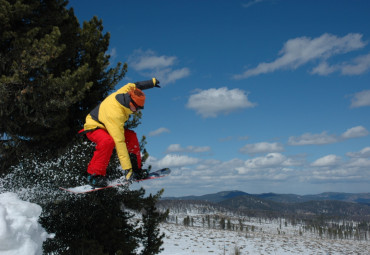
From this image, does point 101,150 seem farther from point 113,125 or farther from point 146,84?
point 146,84

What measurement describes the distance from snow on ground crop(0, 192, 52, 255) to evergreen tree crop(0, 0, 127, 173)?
322 cm

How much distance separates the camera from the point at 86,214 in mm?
9430

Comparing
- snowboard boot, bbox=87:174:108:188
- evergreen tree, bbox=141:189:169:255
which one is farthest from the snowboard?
evergreen tree, bbox=141:189:169:255

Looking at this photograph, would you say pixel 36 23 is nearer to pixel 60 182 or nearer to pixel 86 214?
pixel 60 182

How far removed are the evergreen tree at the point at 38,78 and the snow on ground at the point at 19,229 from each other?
10.6 feet

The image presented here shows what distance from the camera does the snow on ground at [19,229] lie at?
4555 mm

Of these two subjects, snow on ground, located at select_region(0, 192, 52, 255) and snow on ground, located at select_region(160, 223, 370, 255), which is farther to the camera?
snow on ground, located at select_region(160, 223, 370, 255)

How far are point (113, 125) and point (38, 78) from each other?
3030 millimetres

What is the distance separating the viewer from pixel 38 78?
780 centimetres

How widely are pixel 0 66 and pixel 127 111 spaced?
13.6 feet

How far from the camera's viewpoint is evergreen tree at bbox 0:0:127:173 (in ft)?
24.3

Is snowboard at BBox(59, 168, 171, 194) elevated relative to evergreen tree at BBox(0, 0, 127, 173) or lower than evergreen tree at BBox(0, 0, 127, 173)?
lower

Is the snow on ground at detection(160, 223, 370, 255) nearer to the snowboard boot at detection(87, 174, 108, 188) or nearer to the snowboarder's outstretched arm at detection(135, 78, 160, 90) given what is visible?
the snowboard boot at detection(87, 174, 108, 188)

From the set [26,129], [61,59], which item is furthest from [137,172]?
[61,59]
